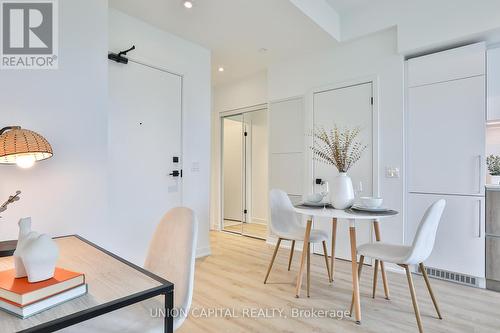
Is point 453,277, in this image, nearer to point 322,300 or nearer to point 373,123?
point 322,300

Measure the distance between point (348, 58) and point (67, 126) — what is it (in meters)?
3.10

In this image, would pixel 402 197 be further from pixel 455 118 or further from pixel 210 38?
pixel 210 38

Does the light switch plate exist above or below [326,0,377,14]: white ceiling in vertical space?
below

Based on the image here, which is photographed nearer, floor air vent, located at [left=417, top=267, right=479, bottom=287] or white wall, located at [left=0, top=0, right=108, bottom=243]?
white wall, located at [left=0, top=0, right=108, bottom=243]

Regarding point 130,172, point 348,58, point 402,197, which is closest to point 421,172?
point 402,197

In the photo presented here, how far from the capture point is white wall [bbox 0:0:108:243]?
1.65 metres

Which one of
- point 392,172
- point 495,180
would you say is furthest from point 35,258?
point 495,180

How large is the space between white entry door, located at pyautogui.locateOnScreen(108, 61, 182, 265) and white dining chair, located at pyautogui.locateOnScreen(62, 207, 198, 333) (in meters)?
1.53

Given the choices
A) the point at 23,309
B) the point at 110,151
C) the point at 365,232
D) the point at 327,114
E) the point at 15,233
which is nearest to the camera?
the point at 23,309

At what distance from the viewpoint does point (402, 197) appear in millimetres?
3033

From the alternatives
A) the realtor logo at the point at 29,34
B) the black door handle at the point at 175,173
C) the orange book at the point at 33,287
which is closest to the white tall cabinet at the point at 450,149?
the black door handle at the point at 175,173

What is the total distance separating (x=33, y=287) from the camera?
0.78 m

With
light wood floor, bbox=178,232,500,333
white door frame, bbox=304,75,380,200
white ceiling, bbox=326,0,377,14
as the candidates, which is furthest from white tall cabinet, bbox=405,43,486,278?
white ceiling, bbox=326,0,377,14

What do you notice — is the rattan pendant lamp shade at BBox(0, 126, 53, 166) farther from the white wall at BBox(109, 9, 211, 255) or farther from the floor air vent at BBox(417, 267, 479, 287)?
the floor air vent at BBox(417, 267, 479, 287)
